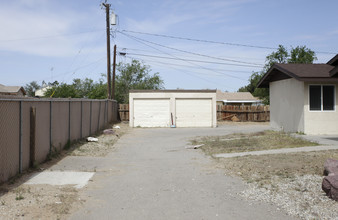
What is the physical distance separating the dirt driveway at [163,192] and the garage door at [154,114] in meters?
14.8

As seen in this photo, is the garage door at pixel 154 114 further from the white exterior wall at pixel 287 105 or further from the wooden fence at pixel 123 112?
the white exterior wall at pixel 287 105

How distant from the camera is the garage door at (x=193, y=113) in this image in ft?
86.1

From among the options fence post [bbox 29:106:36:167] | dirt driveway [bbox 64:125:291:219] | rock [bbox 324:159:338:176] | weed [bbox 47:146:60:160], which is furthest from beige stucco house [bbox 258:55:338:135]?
fence post [bbox 29:106:36:167]

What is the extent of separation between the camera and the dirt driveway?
5.52m

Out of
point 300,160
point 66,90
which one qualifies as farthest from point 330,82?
point 66,90

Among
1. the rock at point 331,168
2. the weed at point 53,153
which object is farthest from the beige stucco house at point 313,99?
the weed at point 53,153

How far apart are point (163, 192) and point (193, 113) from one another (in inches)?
771

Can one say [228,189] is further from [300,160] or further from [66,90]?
[66,90]

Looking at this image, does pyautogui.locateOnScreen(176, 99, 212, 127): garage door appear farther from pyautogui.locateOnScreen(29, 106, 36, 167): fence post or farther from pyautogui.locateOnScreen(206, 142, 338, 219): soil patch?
pyautogui.locateOnScreen(29, 106, 36, 167): fence post

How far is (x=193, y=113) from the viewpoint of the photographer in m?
26.3

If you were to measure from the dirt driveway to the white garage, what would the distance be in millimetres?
14774

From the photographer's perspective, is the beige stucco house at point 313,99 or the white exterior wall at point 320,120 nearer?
the beige stucco house at point 313,99

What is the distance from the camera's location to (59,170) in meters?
9.00

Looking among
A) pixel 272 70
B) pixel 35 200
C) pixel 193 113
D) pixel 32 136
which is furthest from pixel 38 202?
pixel 193 113
